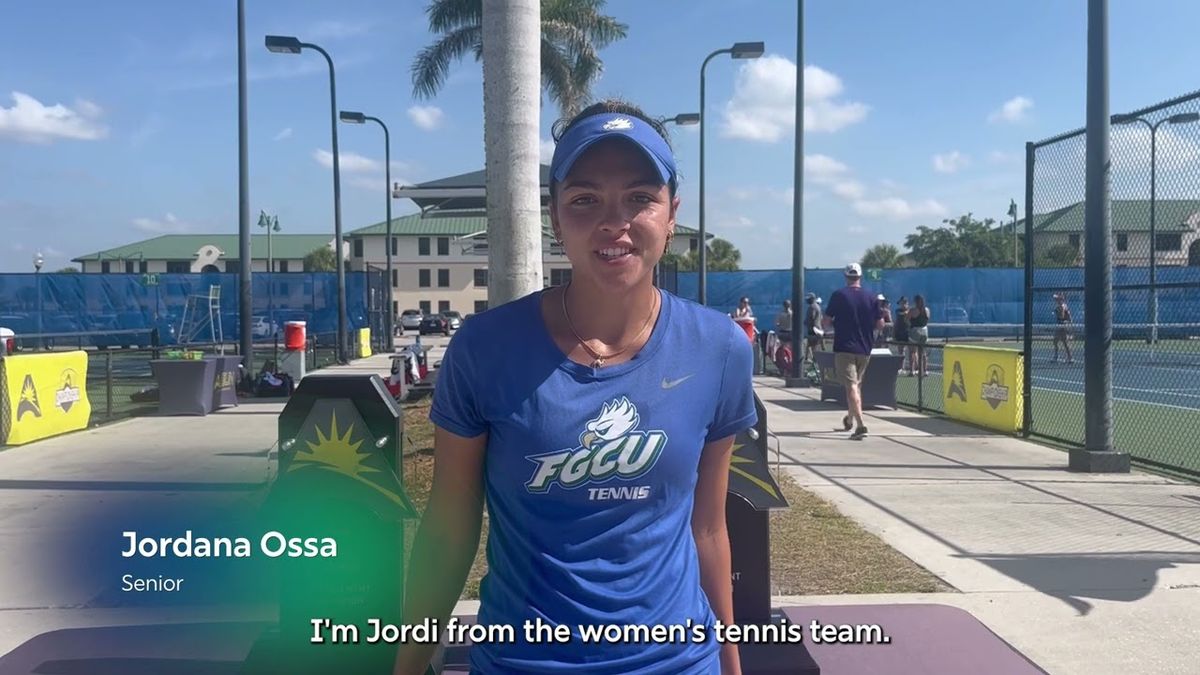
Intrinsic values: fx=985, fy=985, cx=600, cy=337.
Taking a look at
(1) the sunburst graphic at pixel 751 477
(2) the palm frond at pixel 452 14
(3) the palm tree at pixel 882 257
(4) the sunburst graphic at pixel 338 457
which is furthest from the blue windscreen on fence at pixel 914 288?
(3) the palm tree at pixel 882 257

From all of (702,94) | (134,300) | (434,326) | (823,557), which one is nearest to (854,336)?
(823,557)

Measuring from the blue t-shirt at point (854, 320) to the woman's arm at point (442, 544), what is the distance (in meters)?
10.3

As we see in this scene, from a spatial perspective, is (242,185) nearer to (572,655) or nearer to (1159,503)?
(1159,503)

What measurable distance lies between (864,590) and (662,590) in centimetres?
410

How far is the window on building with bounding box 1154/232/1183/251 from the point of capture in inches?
357

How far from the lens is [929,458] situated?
1029cm

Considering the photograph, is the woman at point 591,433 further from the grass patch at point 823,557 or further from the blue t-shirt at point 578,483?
the grass patch at point 823,557

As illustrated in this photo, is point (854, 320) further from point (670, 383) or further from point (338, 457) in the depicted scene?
point (670, 383)

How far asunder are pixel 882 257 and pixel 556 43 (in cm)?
6895

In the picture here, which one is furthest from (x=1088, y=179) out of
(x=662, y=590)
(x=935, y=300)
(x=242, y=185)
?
(x=935, y=300)

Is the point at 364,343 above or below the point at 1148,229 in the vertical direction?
below

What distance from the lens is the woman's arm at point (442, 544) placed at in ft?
6.34

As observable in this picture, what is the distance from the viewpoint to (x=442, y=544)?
77.6 inches

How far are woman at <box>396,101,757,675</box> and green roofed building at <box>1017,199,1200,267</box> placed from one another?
27.9ft
